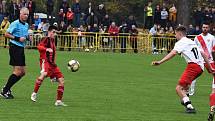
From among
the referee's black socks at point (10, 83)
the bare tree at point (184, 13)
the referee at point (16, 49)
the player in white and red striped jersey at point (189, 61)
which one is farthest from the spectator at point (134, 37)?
the player in white and red striped jersey at point (189, 61)

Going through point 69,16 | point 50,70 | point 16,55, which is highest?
point 16,55

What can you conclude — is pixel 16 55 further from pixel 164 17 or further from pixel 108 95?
pixel 164 17

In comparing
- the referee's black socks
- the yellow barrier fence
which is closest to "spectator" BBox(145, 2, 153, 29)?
the yellow barrier fence

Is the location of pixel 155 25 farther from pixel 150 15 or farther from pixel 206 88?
pixel 206 88

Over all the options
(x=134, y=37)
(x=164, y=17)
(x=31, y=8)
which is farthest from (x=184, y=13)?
(x=31, y=8)

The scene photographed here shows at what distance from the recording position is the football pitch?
13.2m

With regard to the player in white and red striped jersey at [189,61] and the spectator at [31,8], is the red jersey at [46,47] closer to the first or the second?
the player in white and red striped jersey at [189,61]

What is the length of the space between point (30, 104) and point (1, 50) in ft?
63.9

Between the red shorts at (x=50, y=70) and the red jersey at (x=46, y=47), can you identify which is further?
the red jersey at (x=46, y=47)

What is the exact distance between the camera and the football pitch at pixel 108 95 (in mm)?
13234

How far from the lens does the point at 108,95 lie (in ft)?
Result: 56.6

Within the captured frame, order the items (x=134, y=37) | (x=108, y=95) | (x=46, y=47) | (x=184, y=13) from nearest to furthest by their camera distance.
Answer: (x=46, y=47)
(x=108, y=95)
(x=134, y=37)
(x=184, y=13)

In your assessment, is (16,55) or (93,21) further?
(93,21)

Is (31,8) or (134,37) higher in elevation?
(31,8)
